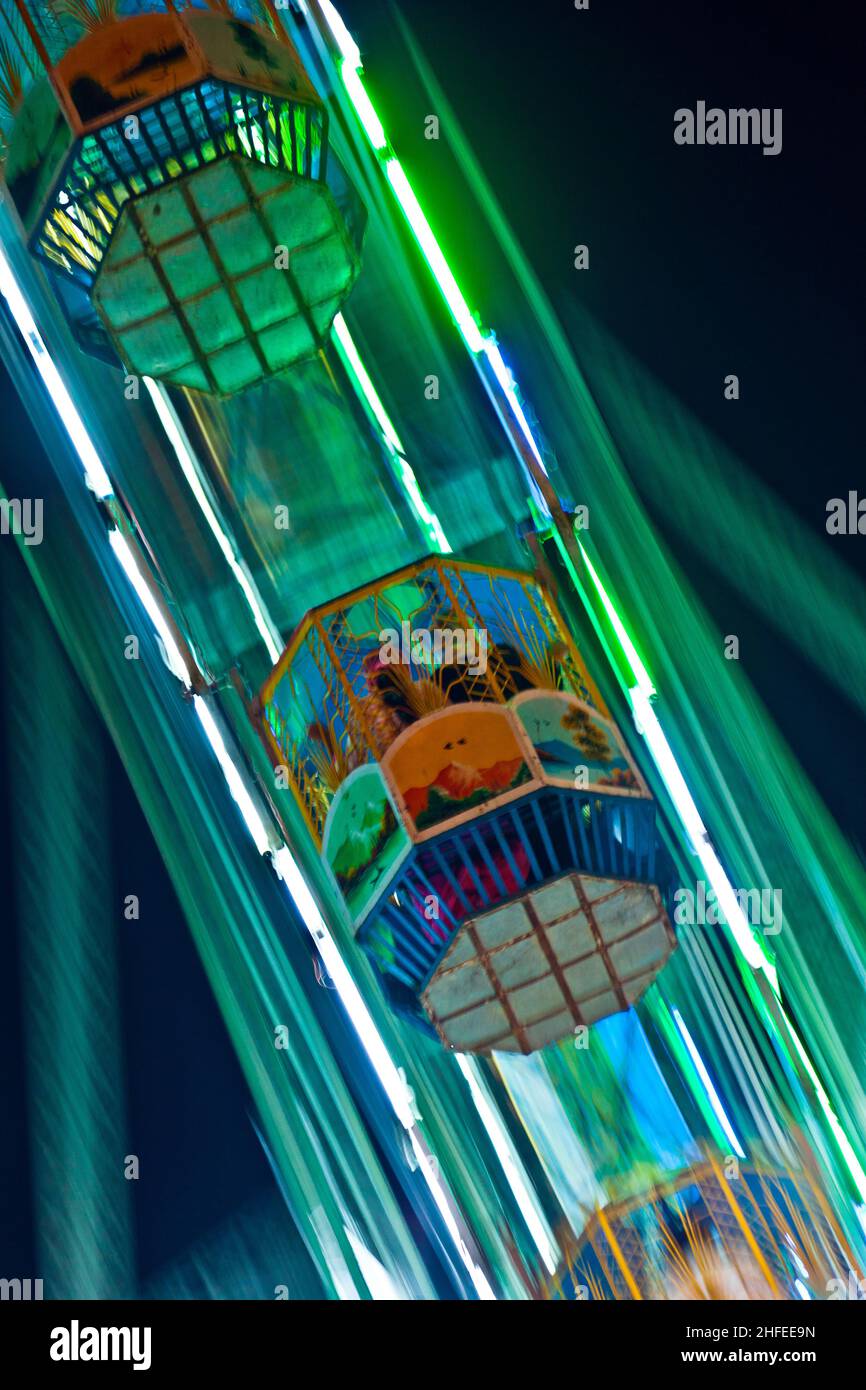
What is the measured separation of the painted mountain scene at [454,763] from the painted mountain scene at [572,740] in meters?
0.17

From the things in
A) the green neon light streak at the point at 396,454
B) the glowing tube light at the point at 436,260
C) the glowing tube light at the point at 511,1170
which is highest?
the glowing tube light at the point at 436,260

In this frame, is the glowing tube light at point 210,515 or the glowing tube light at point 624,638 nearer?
the glowing tube light at point 624,638

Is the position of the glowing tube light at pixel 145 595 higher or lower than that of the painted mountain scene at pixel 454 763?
higher

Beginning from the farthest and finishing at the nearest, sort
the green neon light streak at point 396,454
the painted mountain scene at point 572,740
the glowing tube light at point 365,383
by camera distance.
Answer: the green neon light streak at point 396,454
the glowing tube light at point 365,383
the painted mountain scene at point 572,740

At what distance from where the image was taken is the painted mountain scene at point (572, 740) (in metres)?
9.48

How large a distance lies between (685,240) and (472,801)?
4753 mm

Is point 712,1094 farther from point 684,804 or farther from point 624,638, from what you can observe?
point 624,638

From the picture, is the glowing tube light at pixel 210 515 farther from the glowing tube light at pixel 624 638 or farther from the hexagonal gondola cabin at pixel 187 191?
the glowing tube light at pixel 624 638

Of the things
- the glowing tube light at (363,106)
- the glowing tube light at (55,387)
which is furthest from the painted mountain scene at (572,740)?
the glowing tube light at (363,106)

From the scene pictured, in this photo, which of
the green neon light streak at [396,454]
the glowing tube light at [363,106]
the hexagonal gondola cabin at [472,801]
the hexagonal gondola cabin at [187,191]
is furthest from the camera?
the green neon light streak at [396,454]

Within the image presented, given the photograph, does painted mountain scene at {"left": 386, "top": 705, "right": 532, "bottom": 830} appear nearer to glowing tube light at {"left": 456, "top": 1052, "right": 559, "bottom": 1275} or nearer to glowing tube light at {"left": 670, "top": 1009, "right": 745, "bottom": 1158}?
glowing tube light at {"left": 456, "top": 1052, "right": 559, "bottom": 1275}

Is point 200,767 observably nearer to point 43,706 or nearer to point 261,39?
point 43,706

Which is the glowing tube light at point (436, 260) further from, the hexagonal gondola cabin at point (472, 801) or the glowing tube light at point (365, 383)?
the hexagonal gondola cabin at point (472, 801)
